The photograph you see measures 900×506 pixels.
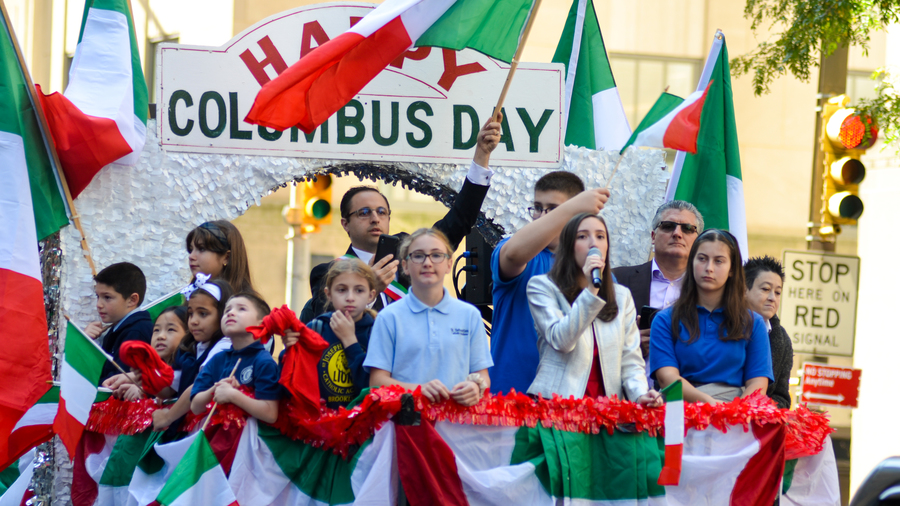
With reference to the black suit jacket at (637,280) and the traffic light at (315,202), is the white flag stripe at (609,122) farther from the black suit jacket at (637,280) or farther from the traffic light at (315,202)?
the traffic light at (315,202)

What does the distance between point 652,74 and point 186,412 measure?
13145 mm

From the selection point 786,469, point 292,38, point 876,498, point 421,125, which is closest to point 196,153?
point 292,38

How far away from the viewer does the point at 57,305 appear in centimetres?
601

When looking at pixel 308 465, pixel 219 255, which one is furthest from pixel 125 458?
pixel 219 255

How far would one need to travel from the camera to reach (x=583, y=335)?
4340 mm

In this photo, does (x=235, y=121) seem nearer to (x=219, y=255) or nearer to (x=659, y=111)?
(x=219, y=255)

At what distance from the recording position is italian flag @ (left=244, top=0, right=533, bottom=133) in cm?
520

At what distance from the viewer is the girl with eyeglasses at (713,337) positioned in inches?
182

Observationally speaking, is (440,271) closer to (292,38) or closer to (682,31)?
(292,38)

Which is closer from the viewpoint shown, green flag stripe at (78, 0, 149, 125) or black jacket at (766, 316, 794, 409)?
black jacket at (766, 316, 794, 409)

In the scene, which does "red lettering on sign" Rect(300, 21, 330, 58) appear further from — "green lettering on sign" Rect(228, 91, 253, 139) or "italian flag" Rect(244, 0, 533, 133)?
"italian flag" Rect(244, 0, 533, 133)

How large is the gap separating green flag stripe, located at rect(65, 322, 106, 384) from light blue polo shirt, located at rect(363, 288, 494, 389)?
1521mm

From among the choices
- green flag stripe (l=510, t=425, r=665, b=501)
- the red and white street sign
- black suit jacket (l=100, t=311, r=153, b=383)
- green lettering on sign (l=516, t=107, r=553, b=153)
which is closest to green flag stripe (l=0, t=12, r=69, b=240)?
black suit jacket (l=100, t=311, r=153, b=383)

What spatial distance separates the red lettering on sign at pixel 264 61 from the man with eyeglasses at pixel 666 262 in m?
2.42
